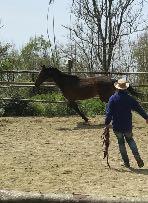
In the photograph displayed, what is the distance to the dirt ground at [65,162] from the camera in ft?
21.4

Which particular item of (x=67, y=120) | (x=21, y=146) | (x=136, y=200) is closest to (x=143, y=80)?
(x=67, y=120)

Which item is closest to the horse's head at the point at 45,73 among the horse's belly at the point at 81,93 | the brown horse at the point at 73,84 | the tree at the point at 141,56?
the brown horse at the point at 73,84

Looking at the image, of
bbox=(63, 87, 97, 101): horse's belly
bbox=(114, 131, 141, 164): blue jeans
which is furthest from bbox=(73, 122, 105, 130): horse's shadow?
bbox=(114, 131, 141, 164): blue jeans

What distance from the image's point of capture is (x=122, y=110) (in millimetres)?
7914

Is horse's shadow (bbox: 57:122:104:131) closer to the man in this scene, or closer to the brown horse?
the brown horse

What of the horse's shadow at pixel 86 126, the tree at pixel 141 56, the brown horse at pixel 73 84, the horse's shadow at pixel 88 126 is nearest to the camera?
the horse's shadow at pixel 86 126

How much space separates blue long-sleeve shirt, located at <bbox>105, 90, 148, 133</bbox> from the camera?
25.9 ft

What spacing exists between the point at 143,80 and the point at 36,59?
15607 mm

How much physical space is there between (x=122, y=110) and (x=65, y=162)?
1.39 meters

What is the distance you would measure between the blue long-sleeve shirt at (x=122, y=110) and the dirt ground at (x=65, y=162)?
732 mm

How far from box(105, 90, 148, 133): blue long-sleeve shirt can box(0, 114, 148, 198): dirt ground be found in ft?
2.40

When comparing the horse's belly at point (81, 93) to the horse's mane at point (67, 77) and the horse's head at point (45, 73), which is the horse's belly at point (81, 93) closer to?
the horse's mane at point (67, 77)

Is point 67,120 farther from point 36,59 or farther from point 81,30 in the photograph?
point 36,59

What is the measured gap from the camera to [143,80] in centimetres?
2366
